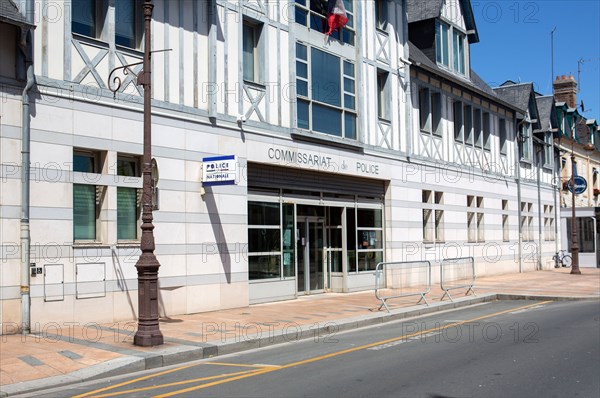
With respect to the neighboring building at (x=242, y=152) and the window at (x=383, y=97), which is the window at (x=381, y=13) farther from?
the window at (x=383, y=97)

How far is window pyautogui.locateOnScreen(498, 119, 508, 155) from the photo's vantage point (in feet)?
110

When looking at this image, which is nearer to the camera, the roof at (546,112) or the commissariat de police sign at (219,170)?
the commissariat de police sign at (219,170)

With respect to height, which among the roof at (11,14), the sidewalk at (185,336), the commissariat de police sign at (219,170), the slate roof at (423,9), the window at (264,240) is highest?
the slate roof at (423,9)

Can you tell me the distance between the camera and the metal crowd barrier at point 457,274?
20.7 meters

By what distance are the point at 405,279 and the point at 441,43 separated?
13562 millimetres

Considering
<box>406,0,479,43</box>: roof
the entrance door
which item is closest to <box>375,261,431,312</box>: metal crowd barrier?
the entrance door

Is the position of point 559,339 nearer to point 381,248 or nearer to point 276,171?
point 276,171

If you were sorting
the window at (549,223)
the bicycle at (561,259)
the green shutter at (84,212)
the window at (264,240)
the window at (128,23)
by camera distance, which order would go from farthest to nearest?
the bicycle at (561,259)
the window at (549,223)
the window at (264,240)
the window at (128,23)
the green shutter at (84,212)

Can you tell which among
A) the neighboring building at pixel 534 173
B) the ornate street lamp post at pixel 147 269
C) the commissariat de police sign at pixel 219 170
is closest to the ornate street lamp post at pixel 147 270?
the ornate street lamp post at pixel 147 269

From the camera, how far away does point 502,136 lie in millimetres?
33844

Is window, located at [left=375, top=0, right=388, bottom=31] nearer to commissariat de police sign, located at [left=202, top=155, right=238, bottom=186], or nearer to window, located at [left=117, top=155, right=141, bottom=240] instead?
commissariat de police sign, located at [left=202, top=155, right=238, bottom=186]

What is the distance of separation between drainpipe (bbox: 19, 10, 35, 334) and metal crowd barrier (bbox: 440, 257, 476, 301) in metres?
12.0

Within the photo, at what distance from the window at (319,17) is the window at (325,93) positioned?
75 centimetres

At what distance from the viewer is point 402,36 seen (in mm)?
24797
